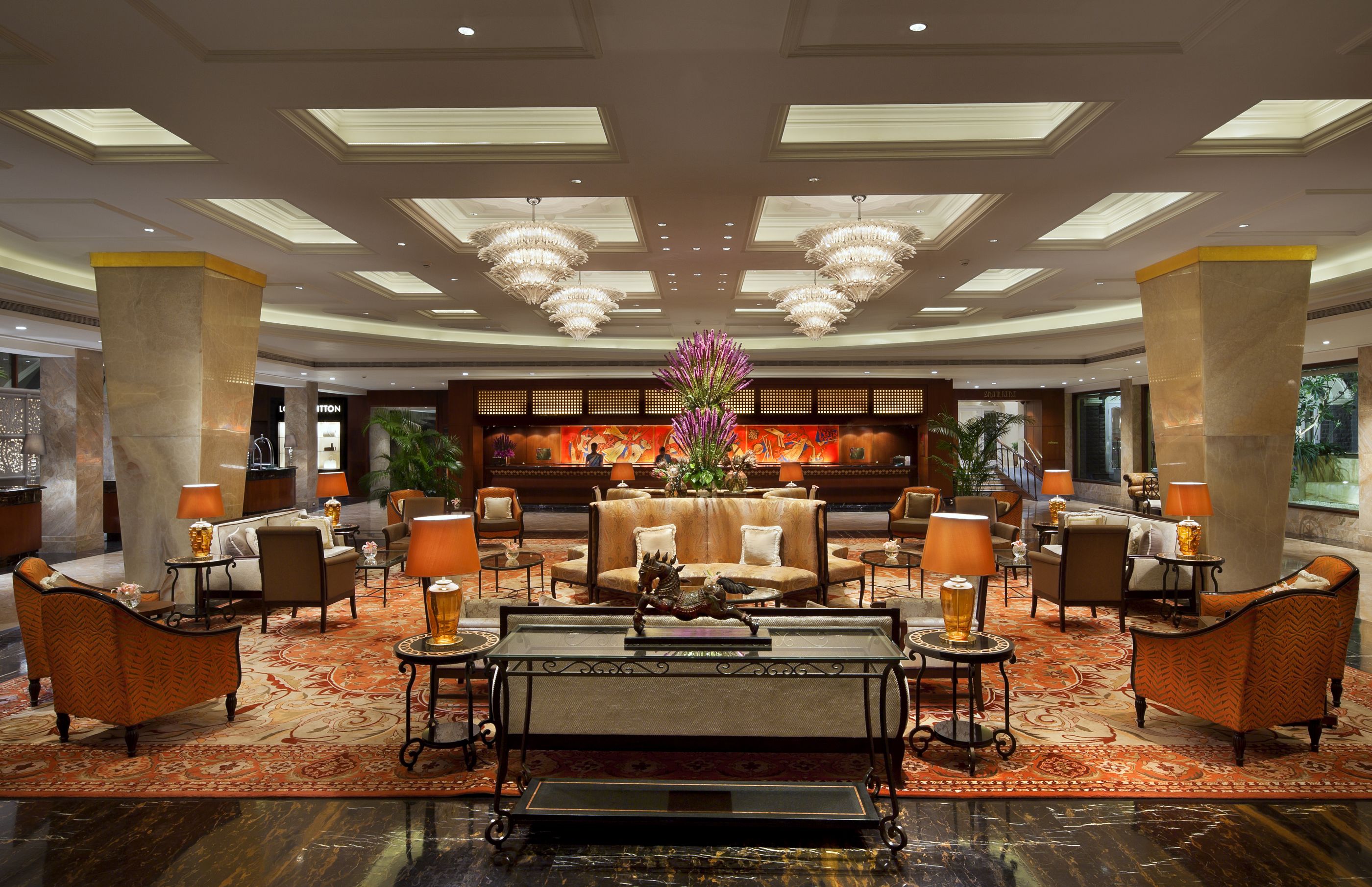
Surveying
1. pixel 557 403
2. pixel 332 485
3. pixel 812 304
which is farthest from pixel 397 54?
pixel 557 403

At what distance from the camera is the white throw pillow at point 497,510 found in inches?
448

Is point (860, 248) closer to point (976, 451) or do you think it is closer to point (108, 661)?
point (108, 661)

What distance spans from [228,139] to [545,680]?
165 inches

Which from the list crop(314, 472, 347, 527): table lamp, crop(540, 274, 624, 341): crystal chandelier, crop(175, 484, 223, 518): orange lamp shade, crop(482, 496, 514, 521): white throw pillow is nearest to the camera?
crop(175, 484, 223, 518): orange lamp shade

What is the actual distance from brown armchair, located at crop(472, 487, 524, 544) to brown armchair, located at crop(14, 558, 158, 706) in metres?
6.31

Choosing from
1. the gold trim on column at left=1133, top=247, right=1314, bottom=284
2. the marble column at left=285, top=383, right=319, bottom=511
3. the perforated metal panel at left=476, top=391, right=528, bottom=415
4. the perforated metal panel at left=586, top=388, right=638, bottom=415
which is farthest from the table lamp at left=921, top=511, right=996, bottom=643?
the marble column at left=285, top=383, right=319, bottom=511

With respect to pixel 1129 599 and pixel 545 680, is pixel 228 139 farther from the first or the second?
pixel 1129 599

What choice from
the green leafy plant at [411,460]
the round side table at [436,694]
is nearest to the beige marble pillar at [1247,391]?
the round side table at [436,694]

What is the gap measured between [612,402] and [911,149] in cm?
1269

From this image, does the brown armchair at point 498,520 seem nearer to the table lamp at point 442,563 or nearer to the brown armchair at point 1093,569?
the table lamp at point 442,563

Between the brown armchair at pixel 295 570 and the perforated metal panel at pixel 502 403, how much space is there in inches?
429

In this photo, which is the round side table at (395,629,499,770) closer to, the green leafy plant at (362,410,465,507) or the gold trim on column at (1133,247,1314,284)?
the gold trim on column at (1133,247,1314,284)

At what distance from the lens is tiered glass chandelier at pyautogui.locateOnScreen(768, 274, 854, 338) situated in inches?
365

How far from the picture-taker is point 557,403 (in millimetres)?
17609
